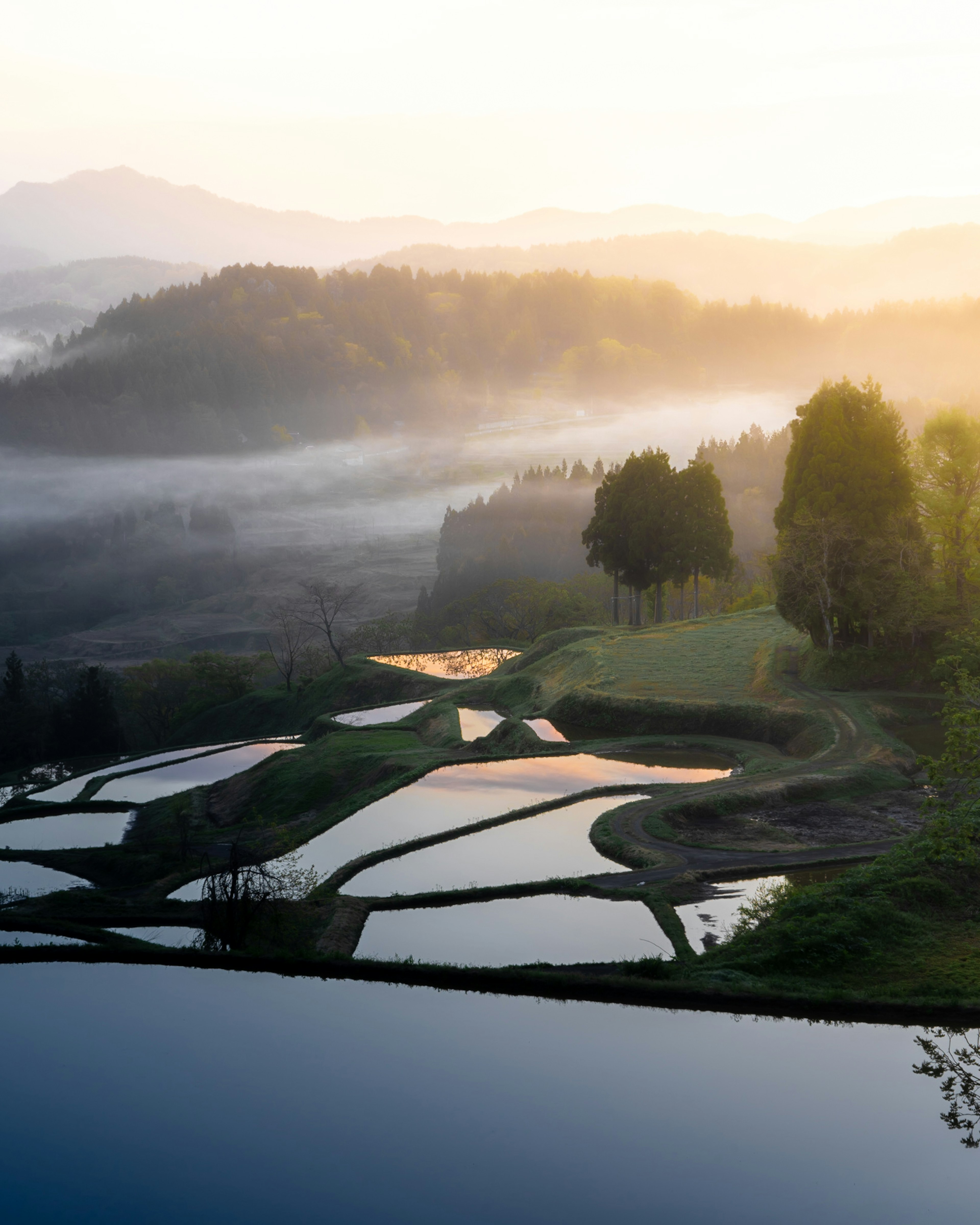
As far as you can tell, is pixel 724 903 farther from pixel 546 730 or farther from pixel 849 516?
pixel 849 516

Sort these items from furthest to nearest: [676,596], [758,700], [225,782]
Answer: [676,596], [225,782], [758,700]

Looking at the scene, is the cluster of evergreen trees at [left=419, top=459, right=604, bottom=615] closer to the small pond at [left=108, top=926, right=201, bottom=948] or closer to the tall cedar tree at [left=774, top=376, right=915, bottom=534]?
the tall cedar tree at [left=774, top=376, right=915, bottom=534]

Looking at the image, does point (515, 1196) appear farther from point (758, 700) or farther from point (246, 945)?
point (758, 700)

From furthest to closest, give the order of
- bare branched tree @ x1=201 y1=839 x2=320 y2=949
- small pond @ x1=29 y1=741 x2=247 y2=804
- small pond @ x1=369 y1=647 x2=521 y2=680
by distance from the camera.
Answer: small pond @ x1=369 y1=647 x2=521 y2=680 → small pond @ x1=29 y1=741 x2=247 y2=804 → bare branched tree @ x1=201 y1=839 x2=320 y2=949

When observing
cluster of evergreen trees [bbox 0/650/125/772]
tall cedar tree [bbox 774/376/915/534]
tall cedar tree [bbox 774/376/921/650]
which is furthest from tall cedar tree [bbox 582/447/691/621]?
cluster of evergreen trees [bbox 0/650/125/772]

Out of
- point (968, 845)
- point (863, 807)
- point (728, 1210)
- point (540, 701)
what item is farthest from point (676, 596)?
point (728, 1210)

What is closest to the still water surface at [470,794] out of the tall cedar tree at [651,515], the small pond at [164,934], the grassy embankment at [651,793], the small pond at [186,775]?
the grassy embankment at [651,793]

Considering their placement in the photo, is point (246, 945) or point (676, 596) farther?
point (676, 596)
